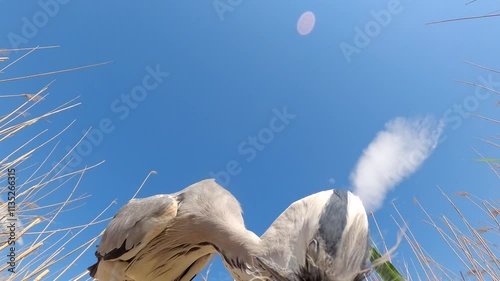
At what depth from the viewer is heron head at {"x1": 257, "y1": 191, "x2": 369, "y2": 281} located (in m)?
0.90

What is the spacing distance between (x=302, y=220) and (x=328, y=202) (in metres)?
0.09

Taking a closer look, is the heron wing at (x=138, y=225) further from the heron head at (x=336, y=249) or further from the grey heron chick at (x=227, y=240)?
the heron head at (x=336, y=249)

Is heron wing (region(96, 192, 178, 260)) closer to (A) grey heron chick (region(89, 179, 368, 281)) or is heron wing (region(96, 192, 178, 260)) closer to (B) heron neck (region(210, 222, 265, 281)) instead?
(A) grey heron chick (region(89, 179, 368, 281))

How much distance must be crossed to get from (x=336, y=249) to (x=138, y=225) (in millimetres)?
863

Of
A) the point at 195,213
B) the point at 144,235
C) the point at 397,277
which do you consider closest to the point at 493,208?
the point at 397,277

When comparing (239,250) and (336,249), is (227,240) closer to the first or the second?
(239,250)

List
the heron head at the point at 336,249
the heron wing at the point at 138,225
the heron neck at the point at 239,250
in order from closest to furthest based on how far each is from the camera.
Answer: the heron head at the point at 336,249
the heron neck at the point at 239,250
the heron wing at the point at 138,225

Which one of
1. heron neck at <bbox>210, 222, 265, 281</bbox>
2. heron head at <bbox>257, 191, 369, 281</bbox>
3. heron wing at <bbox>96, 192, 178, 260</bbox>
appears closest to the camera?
heron head at <bbox>257, 191, 369, 281</bbox>

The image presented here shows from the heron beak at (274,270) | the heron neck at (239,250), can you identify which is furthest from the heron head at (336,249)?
the heron neck at (239,250)

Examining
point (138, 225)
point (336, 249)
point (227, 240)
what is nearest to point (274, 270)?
point (336, 249)

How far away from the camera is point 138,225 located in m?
1.50

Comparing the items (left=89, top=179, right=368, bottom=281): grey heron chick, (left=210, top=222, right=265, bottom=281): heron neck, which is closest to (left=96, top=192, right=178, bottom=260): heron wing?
(left=89, top=179, right=368, bottom=281): grey heron chick

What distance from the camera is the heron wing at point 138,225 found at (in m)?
1.46

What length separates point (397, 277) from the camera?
4.58 feet
